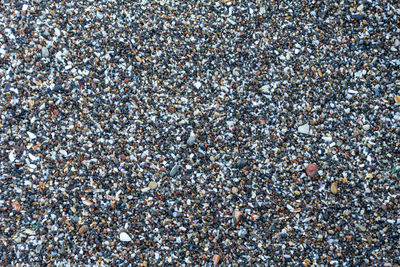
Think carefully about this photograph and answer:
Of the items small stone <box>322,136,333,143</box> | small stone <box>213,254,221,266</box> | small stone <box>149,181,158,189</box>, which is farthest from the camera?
small stone <box>322,136,333,143</box>

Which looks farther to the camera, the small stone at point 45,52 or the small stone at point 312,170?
the small stone at point 45,52

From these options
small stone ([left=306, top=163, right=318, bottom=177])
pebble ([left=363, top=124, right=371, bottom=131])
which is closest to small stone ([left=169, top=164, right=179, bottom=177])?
small stone ([left=306, top=163, right=318, bottom=177])

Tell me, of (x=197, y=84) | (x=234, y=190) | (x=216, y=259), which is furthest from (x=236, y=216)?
(x=197, y=84)

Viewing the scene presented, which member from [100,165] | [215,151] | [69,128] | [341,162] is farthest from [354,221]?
[69,128]

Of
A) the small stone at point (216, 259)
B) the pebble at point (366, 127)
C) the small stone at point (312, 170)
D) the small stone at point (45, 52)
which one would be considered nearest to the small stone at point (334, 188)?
the small stone at point (312, 170)

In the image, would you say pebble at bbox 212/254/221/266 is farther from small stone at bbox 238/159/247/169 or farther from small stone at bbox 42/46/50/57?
small stone at bbox 42/46/50/57

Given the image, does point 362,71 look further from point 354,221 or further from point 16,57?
point 16,57

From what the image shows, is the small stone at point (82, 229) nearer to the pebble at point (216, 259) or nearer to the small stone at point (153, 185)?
the small stone at point (153, 185)

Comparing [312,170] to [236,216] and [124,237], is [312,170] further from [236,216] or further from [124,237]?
[124,237]
